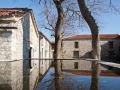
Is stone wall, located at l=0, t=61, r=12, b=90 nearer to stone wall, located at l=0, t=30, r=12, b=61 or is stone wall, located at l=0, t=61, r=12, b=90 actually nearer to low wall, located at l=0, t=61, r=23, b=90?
low wall, located at l=0, t=61, r=23, b=90

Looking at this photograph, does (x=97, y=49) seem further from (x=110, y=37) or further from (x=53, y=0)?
(x=110, y=37)

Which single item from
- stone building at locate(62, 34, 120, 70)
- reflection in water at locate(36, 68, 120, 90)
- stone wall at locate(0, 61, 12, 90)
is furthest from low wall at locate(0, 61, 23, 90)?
stone building at locate(62, 34, 120, 70)

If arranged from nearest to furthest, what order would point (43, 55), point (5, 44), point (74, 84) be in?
point (74, 84)
point (5, 44)
point (43, 55)

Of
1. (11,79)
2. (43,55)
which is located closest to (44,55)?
(43,55)

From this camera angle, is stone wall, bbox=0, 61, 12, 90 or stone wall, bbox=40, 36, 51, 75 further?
stone wall, bbox=40, 36, 51, 75

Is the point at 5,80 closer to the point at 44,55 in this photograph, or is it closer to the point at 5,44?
the point at 5,44

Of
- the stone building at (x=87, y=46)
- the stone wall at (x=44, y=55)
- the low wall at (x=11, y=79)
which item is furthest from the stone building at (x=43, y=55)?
the stone building at (x=87, y=46)

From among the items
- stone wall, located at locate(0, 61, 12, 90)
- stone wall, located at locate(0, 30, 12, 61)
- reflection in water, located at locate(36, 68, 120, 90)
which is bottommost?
reflection in water, located at locate(36, 68, 120, 90)

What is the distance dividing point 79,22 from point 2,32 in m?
9.58

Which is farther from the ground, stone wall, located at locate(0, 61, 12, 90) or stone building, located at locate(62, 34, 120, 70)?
stone building, located at locate(62, 34, 120, 70)

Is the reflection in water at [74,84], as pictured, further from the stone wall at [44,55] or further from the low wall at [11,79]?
the stone wall at [44,55]

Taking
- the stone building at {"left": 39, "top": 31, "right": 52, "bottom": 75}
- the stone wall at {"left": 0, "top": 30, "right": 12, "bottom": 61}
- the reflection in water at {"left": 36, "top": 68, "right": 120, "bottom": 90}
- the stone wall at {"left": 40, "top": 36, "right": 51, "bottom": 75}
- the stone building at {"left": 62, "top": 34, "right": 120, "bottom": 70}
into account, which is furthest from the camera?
the stone building at {"left": 62, "top": 34, "right": 120, "bottom": 70}

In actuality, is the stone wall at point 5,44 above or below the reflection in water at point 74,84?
above

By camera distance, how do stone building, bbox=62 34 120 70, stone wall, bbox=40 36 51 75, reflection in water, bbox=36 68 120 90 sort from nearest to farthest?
reflection in water, bbox=36 68 120 90 < stone wall, bbox=40 36 51 75 < stone building, bbox=62 34 120 70
